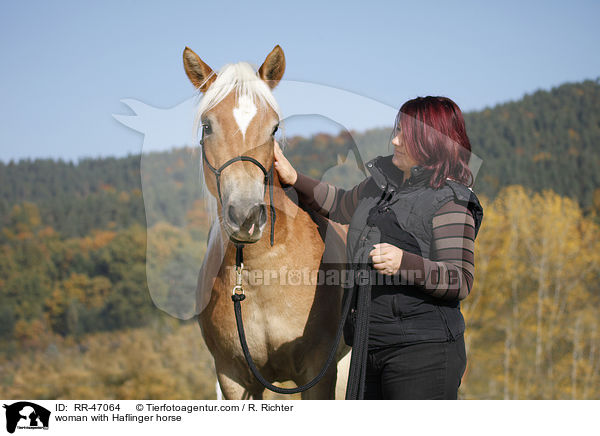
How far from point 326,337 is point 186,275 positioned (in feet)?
3.27

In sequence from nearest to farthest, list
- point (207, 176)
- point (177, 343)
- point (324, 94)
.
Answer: point (207, 176) → point (324, 94) → point (177, 343)

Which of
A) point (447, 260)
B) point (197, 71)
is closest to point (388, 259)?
point (447, 260)

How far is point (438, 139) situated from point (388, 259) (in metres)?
0.60

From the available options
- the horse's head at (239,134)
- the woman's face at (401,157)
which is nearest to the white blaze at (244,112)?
the horse's head at (239,134)

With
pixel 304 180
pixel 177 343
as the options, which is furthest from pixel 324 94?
pixel 177 343

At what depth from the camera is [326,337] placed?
8.64ft

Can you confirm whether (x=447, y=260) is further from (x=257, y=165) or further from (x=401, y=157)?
(x=257, y=165)

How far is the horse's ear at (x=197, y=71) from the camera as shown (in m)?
2.45

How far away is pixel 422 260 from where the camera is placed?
1.88m

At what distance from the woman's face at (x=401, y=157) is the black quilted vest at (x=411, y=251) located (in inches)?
3.0

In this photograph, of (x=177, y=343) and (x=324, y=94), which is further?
(x=177, y=343)
